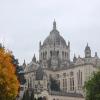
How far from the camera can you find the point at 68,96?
120 meters

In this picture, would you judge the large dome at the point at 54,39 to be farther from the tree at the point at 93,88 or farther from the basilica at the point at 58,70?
the tree at the point at 93,88

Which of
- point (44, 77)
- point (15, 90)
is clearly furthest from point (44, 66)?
point (15, 90)

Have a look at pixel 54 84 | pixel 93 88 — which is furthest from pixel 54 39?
pixel 93 88

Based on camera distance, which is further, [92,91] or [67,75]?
[67,75]

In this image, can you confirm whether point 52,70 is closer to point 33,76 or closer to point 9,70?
point 33,76

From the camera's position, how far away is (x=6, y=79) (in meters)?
55.7

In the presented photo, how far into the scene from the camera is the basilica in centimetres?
12588

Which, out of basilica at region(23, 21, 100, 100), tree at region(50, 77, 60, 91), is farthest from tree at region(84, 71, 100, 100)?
tree at region(50, 77, 60, 91)

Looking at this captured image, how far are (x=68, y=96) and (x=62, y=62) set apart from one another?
28.9m

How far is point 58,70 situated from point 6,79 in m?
89.9

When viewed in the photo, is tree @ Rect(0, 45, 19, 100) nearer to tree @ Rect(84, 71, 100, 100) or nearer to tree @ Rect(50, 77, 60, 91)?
tree @ Rect(84, 71, 100, 100)

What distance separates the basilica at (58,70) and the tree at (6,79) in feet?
192

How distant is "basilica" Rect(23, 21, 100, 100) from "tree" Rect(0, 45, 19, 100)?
2304 inches

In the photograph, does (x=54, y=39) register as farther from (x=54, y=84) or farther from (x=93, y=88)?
(x=93, y=88)
